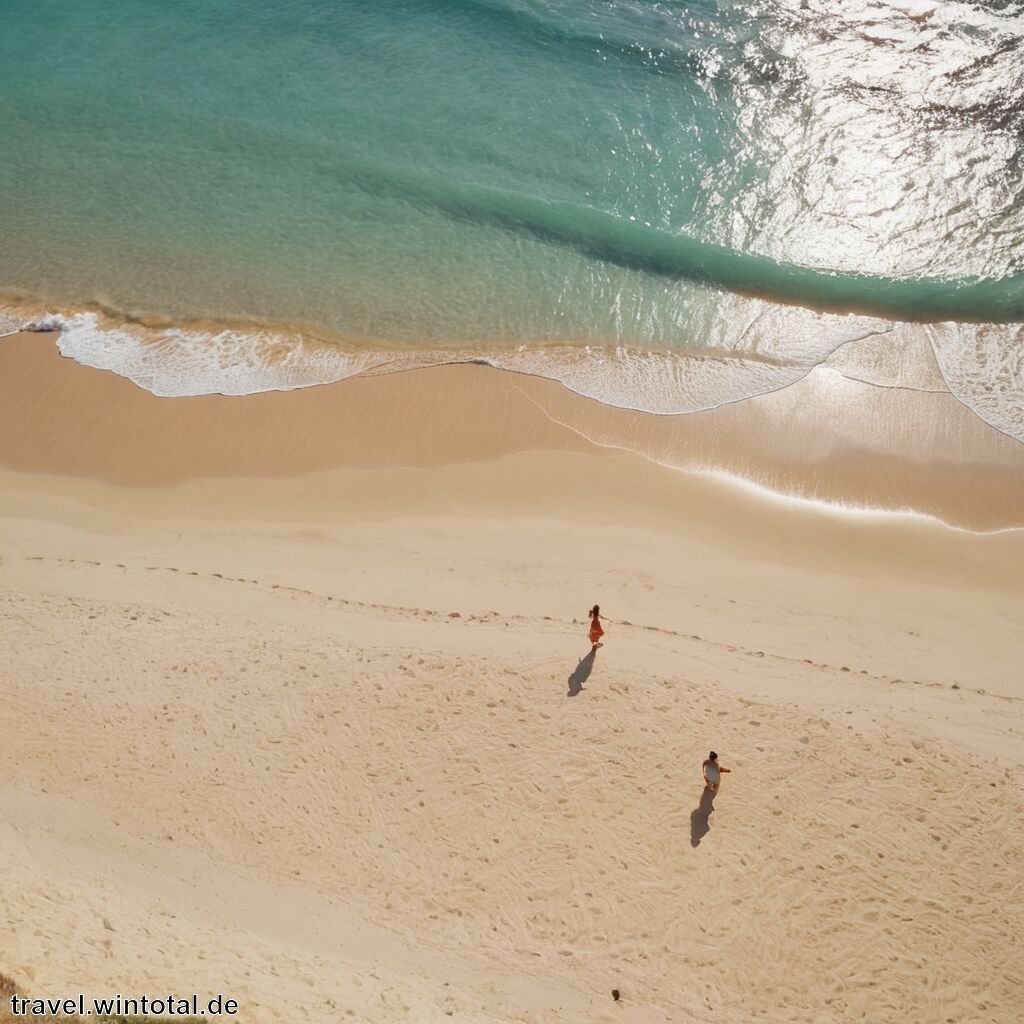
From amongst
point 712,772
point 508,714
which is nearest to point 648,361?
point 508,714

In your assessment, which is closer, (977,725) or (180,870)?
(180,870)

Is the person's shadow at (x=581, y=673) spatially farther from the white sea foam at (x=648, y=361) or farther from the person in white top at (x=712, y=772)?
the white sea foam at (x=648, y=361)

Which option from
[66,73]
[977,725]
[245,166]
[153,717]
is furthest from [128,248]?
[977,725]

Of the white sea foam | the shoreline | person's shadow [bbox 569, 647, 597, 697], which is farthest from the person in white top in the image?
the white sea foam

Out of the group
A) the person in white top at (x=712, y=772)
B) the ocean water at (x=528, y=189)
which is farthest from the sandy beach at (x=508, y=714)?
the ocean water at (x=528, y=189)

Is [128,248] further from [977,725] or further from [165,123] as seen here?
[977,725]

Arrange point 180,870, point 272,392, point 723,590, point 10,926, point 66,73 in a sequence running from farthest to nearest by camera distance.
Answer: point 66,73 < point 272,392 < point 723,590 < point 180,870 < point 10,926

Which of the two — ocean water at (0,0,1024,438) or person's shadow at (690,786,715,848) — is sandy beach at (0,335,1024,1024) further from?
ocean water at (0,0,1024,438)

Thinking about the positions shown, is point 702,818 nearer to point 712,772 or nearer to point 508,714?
point 712,772
